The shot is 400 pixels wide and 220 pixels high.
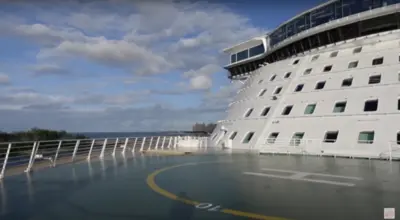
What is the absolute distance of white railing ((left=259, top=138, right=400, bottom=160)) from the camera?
14.5m

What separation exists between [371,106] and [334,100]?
76.3 inches

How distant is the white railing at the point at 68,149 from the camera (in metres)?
12.4

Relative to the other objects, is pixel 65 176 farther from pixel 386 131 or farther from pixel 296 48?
pixel 296 48

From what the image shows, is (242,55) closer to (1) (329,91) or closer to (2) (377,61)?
(1) (329,91)

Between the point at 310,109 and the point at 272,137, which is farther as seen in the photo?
the point at 272,137

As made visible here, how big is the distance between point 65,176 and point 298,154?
38.5ft

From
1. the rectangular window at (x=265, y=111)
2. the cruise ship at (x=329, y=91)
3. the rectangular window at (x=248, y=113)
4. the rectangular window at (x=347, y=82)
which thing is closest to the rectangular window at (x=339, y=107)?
the cruise ship at (x=329, y=91)

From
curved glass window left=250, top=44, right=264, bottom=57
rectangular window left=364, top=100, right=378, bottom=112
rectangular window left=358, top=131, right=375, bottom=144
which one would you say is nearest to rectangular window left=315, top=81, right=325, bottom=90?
rectangular window left=364, top=100, right=378, bottom=112

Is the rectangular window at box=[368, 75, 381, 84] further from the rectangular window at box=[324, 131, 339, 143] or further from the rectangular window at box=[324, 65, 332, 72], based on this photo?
the rectangular window at box=[324, 131, 339, 143]

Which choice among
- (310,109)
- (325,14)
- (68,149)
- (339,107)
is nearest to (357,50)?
(325,14)

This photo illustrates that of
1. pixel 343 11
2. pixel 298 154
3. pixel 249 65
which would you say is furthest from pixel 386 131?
pixel 249 65

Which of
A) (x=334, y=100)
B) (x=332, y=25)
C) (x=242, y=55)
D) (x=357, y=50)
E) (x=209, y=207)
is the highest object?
(x=242, y=55)

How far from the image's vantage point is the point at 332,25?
2153 cm

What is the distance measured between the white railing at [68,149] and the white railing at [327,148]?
9098 mm
